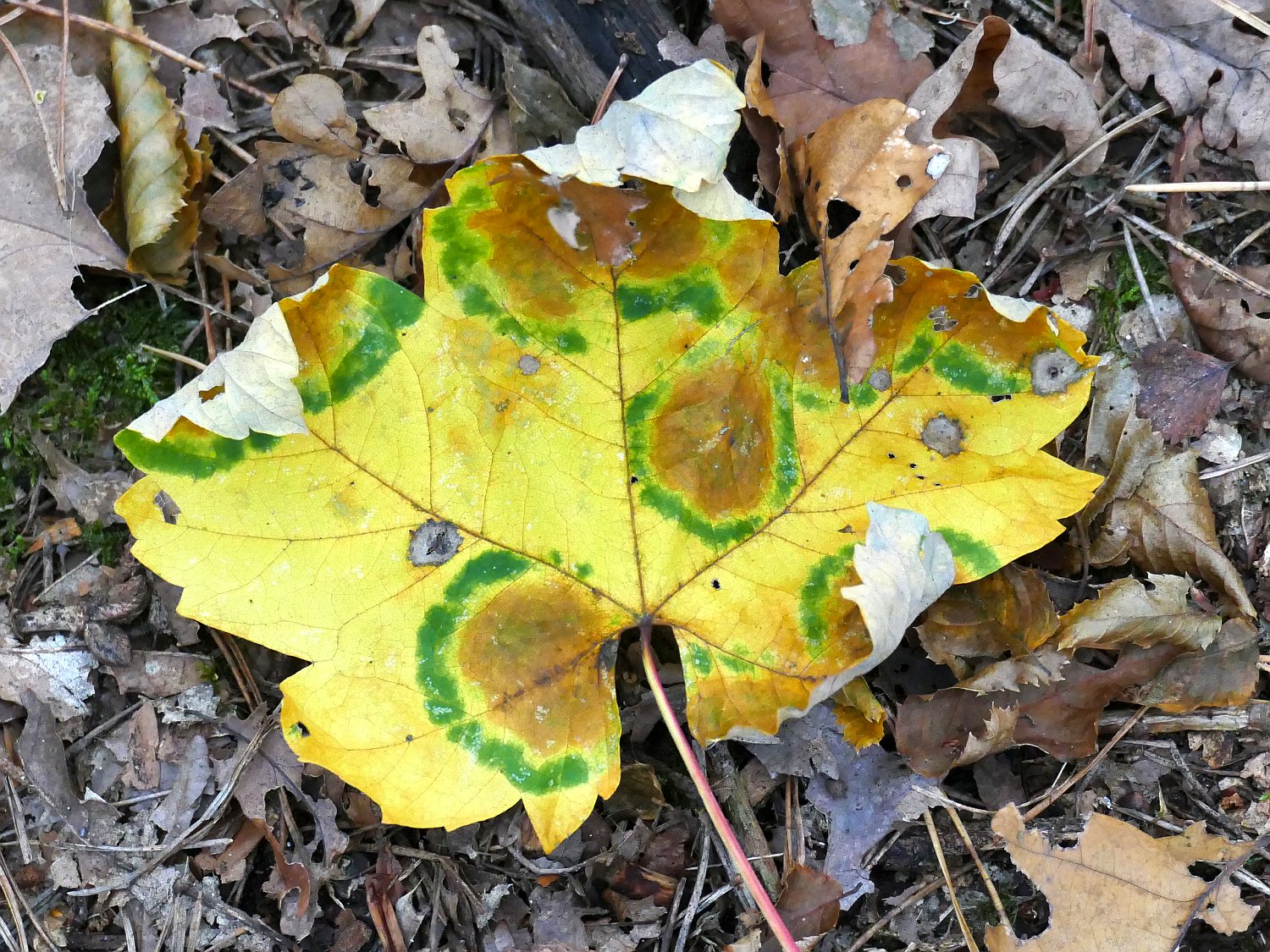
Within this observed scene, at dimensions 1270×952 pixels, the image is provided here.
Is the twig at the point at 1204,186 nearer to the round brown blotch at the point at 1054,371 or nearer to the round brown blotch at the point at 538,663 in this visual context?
the round brown blotch at the point at 1054,371

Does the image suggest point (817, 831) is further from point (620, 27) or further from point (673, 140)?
point (620, 27)

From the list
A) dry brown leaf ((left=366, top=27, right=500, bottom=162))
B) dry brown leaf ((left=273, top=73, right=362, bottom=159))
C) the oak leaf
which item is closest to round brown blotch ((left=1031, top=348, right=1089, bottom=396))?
the oak leaf

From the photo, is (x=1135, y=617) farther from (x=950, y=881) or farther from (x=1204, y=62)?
(x=1204, y=62)

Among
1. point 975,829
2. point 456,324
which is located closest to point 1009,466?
point 975,829

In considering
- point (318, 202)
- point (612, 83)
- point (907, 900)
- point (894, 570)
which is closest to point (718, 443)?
point (894, 570)

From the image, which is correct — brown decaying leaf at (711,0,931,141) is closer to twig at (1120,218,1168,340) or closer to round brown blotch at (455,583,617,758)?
twig at (1120,218,1168,340)

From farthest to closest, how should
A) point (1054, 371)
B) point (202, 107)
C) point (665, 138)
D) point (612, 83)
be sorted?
1. point (202, 107)
2. point (612, 83)
3. point (1054, 371)
4. point (665, 138)
